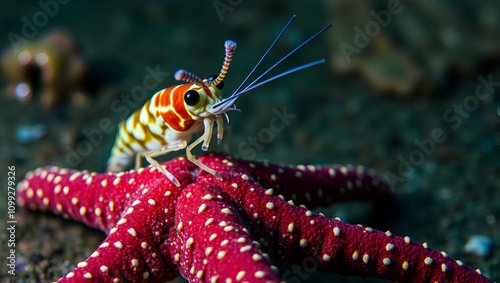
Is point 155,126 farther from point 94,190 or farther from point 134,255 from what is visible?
point 134,255

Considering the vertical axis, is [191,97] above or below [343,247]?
above

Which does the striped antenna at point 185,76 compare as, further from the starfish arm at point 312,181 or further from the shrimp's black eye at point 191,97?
the starfish arm at point 312,181

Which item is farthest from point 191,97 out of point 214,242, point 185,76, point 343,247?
point 343,247

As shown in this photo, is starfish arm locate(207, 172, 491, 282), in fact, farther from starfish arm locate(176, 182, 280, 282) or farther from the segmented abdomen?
the segmented abdomen

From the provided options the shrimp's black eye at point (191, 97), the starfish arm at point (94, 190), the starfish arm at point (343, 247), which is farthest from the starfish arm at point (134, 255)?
the shrimp's black eye at point (191, 97)

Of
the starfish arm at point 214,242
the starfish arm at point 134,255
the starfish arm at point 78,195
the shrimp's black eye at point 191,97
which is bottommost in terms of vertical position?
the starfish arm at point 78,195

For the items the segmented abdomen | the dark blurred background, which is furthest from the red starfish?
the dark blurred background
